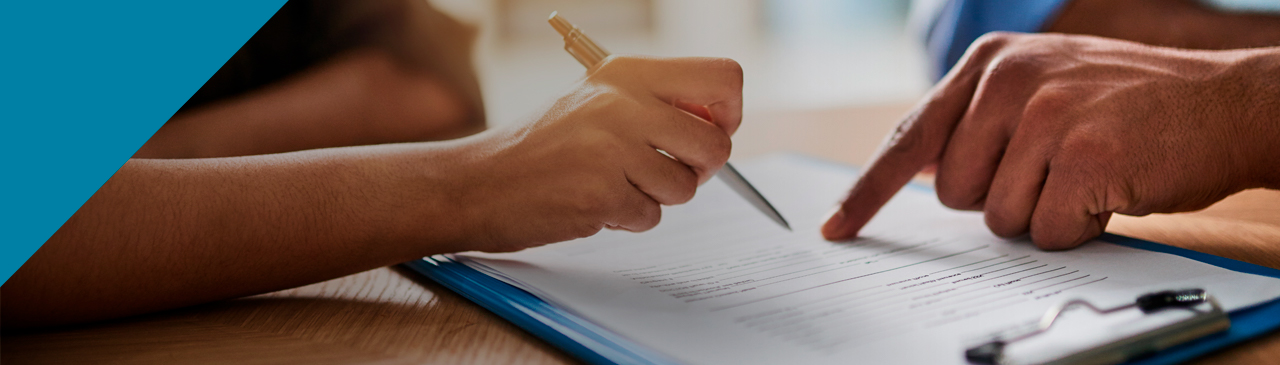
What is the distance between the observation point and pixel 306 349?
0.37 metres

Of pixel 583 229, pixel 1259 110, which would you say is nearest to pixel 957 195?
pixel 1259 110

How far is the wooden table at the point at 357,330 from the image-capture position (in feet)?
1.18

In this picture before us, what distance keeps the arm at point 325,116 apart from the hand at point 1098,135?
654mm

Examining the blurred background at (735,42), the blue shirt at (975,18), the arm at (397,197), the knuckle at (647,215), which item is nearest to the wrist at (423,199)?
the arm at (397,197)

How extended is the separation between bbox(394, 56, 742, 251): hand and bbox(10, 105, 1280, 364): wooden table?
0.08m

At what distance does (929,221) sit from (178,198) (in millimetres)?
573

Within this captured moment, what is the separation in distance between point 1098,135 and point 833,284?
0.75 ft

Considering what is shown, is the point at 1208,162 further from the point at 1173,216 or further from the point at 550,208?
the point at 550,208

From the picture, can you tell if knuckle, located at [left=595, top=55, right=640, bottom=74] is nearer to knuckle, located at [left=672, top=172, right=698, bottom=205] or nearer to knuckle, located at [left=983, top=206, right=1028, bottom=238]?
knuckle, located at [left=672, top=172, right=698, bottom=205]

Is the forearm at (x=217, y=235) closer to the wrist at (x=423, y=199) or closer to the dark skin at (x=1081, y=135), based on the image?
the wrist at (x=423, y=199)

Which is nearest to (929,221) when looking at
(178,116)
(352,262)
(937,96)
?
(937,96)

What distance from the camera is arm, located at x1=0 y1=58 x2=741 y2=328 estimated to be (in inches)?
16.8

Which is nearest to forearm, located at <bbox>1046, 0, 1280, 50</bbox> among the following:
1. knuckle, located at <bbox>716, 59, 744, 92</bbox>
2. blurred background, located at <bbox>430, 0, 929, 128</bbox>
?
knuckle, located at <bbox>716, 59, 744, 92</bbox>

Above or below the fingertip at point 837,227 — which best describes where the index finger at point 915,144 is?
above
